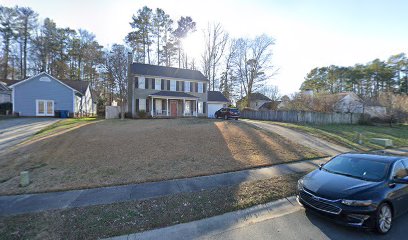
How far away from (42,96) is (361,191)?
31.1 meters

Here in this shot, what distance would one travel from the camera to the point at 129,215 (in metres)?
4.18

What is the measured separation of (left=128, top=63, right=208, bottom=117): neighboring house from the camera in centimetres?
2498

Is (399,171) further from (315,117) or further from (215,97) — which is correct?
(215,97)

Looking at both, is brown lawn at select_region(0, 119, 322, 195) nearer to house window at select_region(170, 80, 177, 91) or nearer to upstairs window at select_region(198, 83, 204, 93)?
house window at select_region(170, 80, 177, 91)

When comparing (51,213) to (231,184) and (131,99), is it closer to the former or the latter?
(231,184)

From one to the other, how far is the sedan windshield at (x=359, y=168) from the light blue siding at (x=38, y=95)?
2925 cm

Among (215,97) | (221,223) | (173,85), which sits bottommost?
(221,223)

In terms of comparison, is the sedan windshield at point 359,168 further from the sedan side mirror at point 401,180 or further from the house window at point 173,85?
the house window at point 173,85

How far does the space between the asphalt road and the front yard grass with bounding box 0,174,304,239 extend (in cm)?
74

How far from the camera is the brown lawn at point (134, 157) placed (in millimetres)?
6379

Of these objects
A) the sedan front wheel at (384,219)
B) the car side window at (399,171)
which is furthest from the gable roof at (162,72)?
the sedan front wheel at (384,219)

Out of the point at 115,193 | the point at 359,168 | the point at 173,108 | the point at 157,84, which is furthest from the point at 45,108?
the point at 359,168

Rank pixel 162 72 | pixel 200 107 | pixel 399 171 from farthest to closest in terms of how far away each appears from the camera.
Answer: pixel 200 107, pixel 162 72, pixel 399 171

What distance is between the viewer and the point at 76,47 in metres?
37.2
